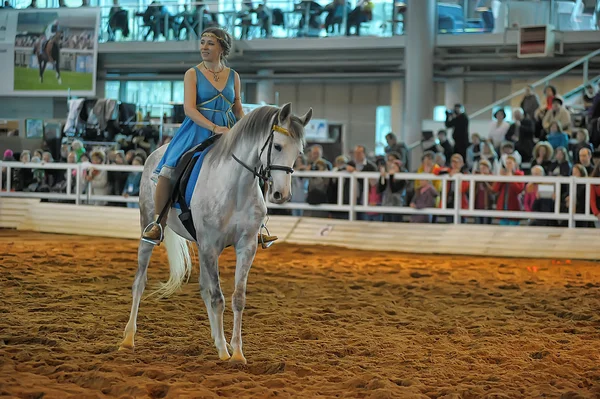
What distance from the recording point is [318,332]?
23.0 feet

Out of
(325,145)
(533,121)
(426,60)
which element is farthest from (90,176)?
(426,60)

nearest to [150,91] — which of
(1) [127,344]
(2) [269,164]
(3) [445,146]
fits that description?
(3) [445,146]

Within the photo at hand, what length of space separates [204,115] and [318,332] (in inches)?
78.4

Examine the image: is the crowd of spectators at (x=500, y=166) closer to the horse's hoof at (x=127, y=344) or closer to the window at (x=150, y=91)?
the horse's hoof at (x=127, y=344)

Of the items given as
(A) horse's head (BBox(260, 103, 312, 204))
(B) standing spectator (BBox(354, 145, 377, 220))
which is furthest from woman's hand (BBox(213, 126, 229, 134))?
(B) standing spectator (BBox(354, 145, 377, 220))

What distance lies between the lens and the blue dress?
6.41 metres

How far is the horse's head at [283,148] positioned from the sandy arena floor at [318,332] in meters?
1.22

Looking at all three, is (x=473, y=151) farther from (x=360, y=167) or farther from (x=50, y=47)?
(x=50, y=47)

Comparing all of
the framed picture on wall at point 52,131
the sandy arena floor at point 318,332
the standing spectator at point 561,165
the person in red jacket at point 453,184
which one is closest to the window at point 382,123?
the framed picture on wall at point 52,131

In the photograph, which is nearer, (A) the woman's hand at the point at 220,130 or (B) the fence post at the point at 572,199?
(A) the woman's hand at the point at 220,130

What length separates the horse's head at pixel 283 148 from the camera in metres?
5.51

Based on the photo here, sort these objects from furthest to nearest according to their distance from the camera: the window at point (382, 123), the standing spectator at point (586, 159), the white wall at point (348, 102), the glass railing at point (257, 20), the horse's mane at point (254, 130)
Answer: the white wall at point (348, 102) → the window at point (382, 123) → the glass railing at point (257, 20) → the standing spectator at point (586, 159) → the horse's mane at point (254, 130)

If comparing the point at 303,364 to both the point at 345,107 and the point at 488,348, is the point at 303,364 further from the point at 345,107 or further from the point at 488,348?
the point at 345,107

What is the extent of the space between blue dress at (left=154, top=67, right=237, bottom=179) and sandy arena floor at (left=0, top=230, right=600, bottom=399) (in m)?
1.36
